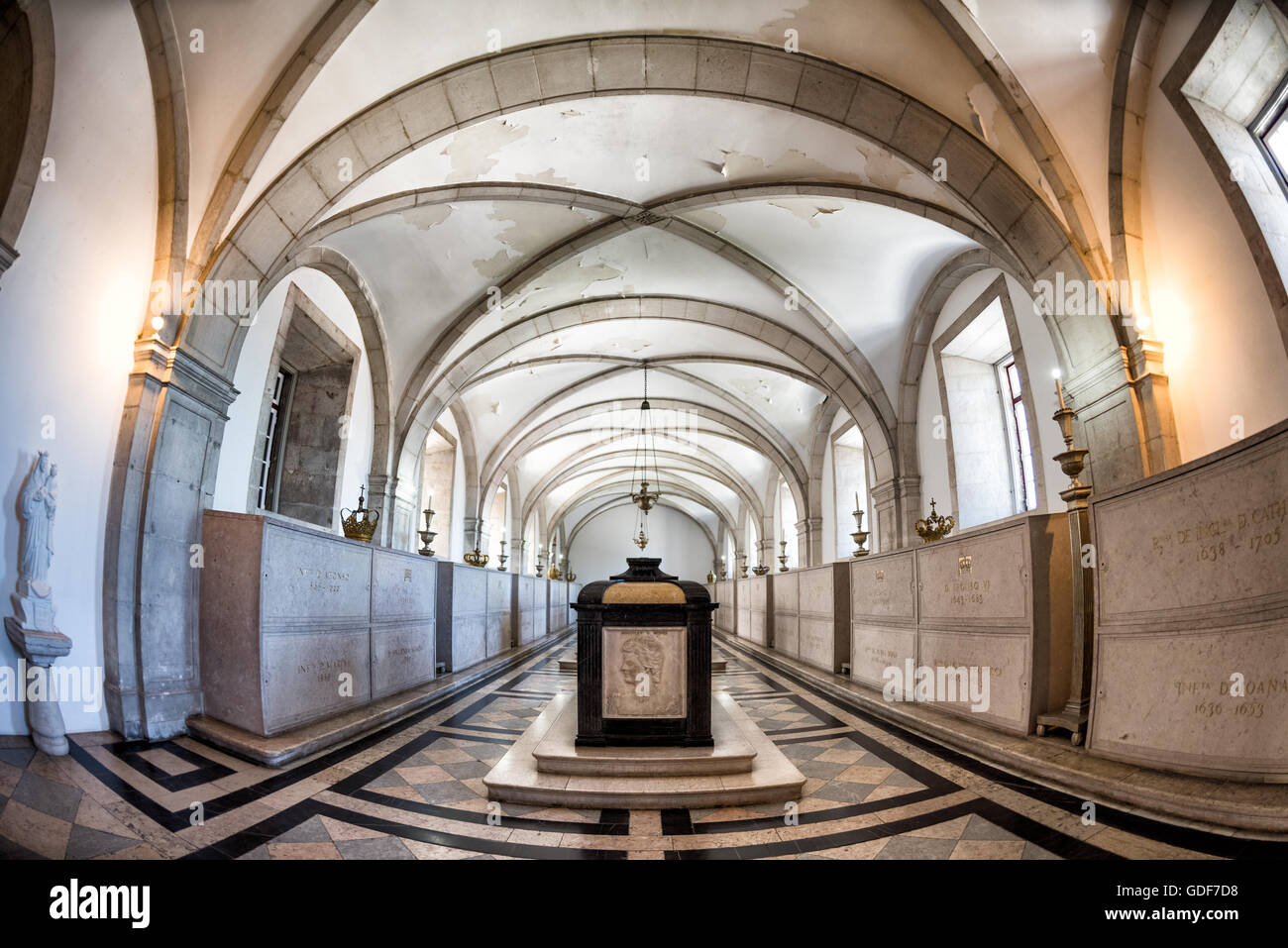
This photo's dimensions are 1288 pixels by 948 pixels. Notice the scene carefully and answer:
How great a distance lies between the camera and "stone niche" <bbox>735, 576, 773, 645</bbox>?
1245cm

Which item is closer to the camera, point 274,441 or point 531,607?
point 274,441

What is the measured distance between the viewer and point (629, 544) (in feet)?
104

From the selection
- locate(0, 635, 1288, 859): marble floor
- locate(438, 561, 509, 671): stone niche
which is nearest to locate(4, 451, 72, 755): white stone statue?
locate(0, 635, 1288, 859): marble floor

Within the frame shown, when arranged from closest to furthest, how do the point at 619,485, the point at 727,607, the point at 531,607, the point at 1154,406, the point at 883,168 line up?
1. the point at 1154,406
2. the point at 883,168
3. the point at 531,607
4. the point at 727,607
5. the point at 619,485

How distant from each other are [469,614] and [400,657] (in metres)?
2.68

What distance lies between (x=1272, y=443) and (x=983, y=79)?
3.84 meters

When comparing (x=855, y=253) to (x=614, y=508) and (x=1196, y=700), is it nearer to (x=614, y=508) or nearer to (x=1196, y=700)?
(x=1196, y=700)

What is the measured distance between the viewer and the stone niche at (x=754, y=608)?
12445 millimetres

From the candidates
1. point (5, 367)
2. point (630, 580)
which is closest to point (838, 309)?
point (630, 580)

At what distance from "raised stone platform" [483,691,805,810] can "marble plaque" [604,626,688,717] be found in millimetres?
252

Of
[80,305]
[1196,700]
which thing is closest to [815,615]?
[1196,700]

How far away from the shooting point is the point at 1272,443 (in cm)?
→ 254

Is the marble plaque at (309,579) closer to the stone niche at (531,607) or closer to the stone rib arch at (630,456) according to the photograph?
the stone niche at (531,607)
